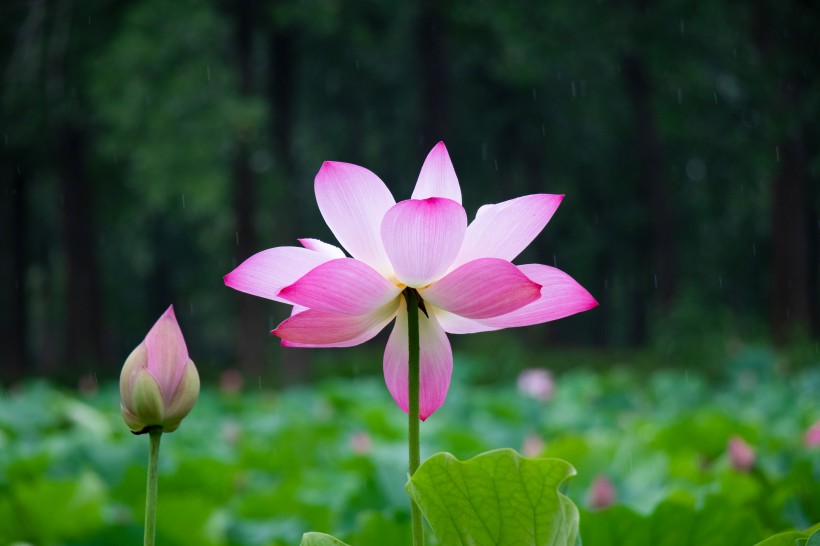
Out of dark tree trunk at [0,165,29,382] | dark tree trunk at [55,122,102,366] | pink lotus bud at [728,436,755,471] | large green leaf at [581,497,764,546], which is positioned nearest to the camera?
large green leaf at [581,497,764,546]

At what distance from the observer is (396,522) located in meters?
1.18

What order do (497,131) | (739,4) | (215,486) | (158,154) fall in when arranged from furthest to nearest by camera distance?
(497,131)
(739,4)
(158,154)
(215,486)

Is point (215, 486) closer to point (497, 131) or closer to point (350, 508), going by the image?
point (350, 508)

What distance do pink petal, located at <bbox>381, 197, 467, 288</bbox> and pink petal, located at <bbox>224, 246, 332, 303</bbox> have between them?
0.07 m

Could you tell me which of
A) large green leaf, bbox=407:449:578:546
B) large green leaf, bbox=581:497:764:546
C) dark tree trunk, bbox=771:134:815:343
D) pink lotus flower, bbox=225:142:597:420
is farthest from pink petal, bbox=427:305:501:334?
dark tree trunk, bbox=771:134:815:343

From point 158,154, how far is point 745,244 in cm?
1593

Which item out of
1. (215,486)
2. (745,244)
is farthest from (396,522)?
(745,244)

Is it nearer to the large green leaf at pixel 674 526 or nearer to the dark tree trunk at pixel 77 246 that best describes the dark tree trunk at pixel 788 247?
the dark tree trunk at pixel 77 246

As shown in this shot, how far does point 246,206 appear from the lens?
12391 millimetres

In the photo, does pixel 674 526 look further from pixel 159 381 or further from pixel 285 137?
pixel 285 137

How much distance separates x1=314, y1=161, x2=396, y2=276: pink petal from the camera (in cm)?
78

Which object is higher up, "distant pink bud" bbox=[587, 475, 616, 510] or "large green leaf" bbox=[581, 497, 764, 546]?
"large green leaf" bbox=[581, 497, 764, 546]

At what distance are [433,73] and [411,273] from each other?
15364mm

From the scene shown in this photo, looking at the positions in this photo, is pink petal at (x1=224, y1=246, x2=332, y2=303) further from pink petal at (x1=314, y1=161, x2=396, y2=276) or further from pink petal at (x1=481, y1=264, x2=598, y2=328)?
pink petal at (x1=481, y1=264, x2=598, y2=328)
